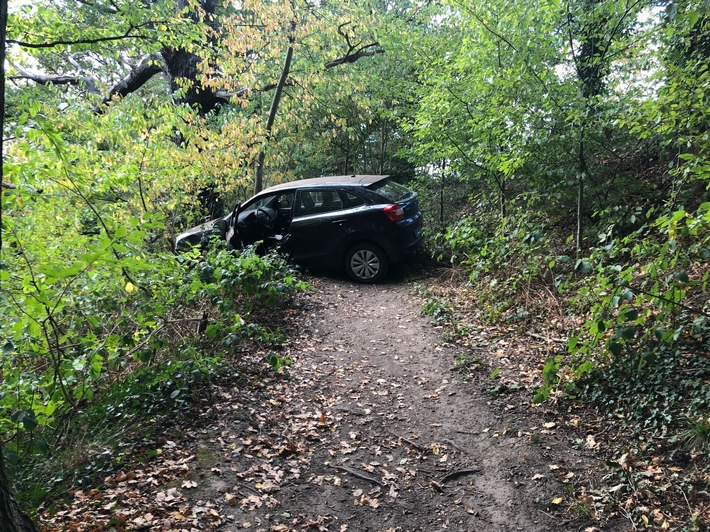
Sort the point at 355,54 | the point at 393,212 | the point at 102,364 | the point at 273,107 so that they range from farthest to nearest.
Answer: the point at 355,54 < the point at 273,107 < the point at 393,212 < the point at 102,364

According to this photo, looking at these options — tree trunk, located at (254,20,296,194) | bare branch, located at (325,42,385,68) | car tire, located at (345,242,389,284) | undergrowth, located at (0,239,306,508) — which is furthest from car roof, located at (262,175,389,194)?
bare branch, located at (325,42,385,68)

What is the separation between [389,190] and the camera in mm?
8531

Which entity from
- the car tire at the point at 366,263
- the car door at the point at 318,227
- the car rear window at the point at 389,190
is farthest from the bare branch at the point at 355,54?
the car tire at the point at 366,263

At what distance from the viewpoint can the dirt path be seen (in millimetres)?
3178

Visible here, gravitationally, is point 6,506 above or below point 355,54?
below

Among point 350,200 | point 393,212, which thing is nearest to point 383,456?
point 393,212

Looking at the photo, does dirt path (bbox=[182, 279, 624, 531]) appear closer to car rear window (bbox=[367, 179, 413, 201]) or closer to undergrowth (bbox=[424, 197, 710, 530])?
undergrowth (bbox=[424, 197, 710, 530])

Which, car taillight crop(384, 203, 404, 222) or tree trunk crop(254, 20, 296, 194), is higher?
tree trunk crop(254, 20, 296, 194)

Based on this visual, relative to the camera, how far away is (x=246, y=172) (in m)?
11.7

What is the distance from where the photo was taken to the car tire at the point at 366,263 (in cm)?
860

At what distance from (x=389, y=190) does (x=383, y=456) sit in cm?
556

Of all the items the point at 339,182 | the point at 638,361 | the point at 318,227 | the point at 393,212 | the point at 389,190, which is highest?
the point at 339,182

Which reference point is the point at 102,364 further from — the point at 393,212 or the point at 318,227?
the point at 393,212

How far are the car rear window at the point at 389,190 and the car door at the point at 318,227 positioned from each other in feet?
2.36
